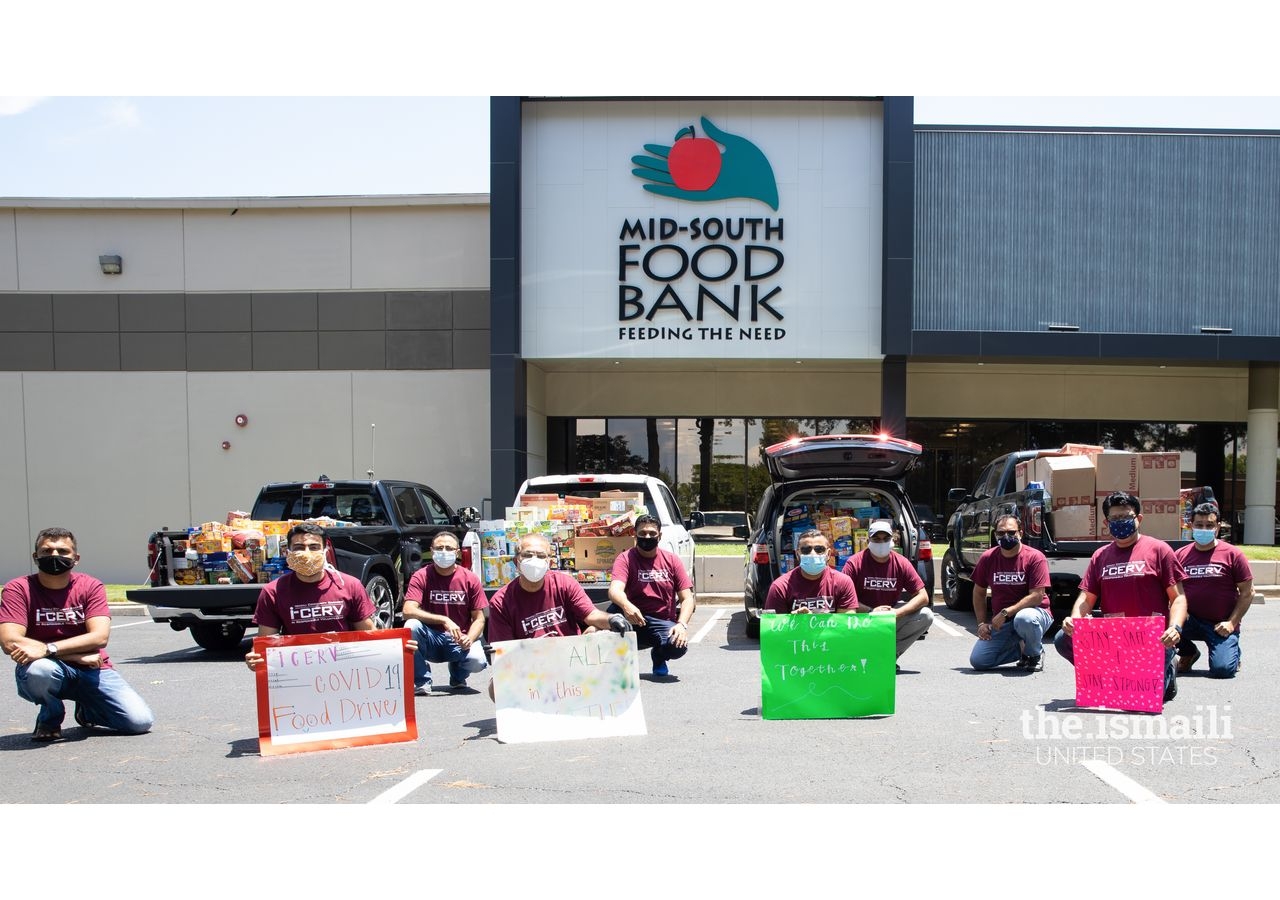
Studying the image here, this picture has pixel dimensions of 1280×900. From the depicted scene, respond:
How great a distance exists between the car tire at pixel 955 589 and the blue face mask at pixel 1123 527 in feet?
21.9

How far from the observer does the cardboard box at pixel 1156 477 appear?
38.8 feet

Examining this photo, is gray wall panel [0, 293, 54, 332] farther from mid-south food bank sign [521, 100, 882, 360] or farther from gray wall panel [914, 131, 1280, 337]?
gray wall panel [914, 131, 1280, 337]

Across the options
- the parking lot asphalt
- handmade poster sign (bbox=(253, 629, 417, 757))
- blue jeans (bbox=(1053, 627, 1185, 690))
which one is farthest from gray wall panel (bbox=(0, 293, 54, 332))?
blue jeans (bbox=(1053, 627, 1185, 690))

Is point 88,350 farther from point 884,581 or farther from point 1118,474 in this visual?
point 1118,474

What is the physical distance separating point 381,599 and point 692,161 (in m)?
11.8

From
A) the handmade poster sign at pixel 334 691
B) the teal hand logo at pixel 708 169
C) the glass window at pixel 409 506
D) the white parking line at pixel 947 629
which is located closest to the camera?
the handmade poster sign at pixel 334 691

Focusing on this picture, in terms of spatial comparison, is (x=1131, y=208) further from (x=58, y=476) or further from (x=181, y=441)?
(x=58, y=476)

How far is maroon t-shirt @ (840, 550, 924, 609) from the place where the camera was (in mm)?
9148

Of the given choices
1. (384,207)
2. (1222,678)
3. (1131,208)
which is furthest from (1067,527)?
(384,207)

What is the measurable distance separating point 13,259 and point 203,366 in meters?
4.51

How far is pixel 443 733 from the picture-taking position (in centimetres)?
723

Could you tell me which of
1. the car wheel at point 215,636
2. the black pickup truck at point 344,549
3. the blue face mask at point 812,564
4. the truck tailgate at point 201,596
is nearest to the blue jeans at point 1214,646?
the blue face mask at point 812,564

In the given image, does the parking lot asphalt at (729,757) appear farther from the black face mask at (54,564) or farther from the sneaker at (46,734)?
the black face mask at (54,564)

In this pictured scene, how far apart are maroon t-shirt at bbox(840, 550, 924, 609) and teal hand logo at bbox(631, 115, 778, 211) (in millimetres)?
12297
